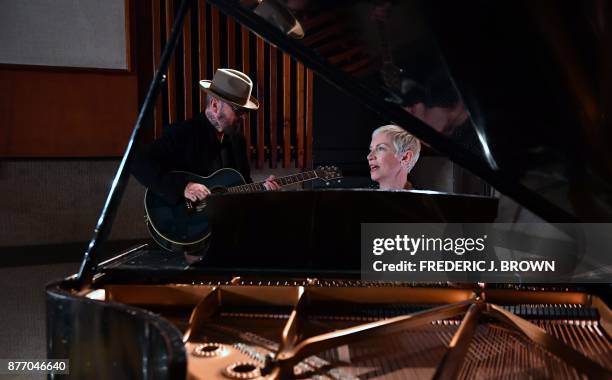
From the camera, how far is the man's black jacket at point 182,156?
3176 millimetres

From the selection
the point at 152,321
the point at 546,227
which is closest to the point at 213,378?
the point at 152,321

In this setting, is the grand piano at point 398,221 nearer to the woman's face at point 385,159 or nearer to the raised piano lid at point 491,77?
the raised piano lid at point 491,77

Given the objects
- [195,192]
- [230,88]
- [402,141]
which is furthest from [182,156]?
[402,141]

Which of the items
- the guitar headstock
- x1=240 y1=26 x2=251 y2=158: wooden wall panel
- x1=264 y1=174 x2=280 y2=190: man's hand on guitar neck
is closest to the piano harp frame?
x1=264 y1=174 x2=280 y2=190: man's hand on guitar neck

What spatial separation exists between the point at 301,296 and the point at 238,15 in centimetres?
70

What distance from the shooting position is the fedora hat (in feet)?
10.9

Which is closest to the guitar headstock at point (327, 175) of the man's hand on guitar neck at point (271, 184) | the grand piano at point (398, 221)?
the man's hand on guitar neck at point (271, 184)

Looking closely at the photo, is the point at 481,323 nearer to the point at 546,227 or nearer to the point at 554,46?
the point at 546,227

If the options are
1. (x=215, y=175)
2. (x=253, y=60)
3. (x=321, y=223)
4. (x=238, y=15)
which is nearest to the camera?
(x=238, y=15)

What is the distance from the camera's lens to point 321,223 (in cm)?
150

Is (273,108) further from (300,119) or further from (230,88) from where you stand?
(230,88)

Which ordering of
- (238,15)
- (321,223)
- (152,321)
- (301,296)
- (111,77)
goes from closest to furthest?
(152,321) < (238,15) < (301,296) < (321,223) < (111,77)

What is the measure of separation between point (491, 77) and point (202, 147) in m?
2.43

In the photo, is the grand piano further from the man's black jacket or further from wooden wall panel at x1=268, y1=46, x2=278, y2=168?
wooden wall panel at x1=268, y1=46, x2=278, y2=168
